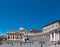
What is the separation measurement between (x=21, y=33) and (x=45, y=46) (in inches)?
4624

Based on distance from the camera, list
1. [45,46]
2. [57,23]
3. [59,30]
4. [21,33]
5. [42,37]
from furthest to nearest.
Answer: [21,33] < [42,37] < [57,23] < [59,30] < [45,46]

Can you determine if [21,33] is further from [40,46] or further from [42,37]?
[40,46]

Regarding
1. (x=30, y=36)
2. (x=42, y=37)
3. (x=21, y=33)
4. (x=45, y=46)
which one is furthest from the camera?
(x=21, y=33)

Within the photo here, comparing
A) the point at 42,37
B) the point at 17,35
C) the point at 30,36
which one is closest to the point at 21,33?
the point at 17,35

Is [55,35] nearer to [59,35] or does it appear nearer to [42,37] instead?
[59,35]

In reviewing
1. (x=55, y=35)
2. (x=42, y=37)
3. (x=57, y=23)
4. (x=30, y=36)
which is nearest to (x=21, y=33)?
(x=30, y=36)

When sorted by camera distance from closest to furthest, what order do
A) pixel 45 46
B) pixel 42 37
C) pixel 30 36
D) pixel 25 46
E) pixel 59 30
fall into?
pixel 45 46 → pixel 25 46 → pixel 59 30 → pixel 42 37 → pixel 30 36

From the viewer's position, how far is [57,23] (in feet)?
332

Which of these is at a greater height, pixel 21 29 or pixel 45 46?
pixel 21 29

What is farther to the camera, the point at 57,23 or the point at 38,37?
the point at 38,37

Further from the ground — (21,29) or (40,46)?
(21,29)

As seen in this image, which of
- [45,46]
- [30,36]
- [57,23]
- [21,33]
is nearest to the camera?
[45,46]

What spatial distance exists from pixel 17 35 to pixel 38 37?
22.7 m

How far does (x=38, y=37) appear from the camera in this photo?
407ft
